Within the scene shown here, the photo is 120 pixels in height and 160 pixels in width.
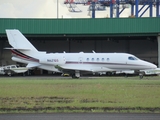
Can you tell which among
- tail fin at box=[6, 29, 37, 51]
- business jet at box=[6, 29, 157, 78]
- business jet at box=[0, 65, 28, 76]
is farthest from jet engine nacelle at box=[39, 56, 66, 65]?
business jet at box=[0, 65, 28, 76]

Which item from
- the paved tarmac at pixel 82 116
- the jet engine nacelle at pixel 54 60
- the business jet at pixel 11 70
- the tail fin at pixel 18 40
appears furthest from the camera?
the business jet at pixel 11 70

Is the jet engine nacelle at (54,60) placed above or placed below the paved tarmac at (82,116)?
above

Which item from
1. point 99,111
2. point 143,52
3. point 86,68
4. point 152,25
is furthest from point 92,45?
point 99,111

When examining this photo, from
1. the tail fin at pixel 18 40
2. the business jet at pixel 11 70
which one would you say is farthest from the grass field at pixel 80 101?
the business jet at pixel 11 70

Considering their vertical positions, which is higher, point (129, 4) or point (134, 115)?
point (129, 4)

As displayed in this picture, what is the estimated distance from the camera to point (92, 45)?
60531 millimetres

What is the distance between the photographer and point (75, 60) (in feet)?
144

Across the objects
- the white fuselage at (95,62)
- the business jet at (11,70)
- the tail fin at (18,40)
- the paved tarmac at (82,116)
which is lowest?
the business jet at (11,70)

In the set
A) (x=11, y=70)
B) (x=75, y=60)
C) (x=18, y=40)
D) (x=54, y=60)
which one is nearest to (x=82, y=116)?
(x=75, y=60)

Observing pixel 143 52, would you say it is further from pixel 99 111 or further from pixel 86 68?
pixel 99 111

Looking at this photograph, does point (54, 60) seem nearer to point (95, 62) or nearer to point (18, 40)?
point (95, 62)

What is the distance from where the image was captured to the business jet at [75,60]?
4184cm

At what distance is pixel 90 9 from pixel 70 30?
Result: 33.1 meters

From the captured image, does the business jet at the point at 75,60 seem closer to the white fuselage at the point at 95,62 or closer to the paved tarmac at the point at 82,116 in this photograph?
the white fuselage at the point at 95,62
